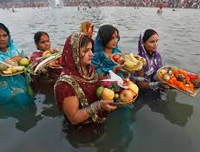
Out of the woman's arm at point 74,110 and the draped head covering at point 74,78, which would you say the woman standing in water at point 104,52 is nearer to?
the draped head covering at point 74,78

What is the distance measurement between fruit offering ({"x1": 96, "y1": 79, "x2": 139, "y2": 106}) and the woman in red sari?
126mm

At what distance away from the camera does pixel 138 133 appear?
4.22m

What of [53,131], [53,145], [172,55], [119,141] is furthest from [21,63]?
[172,55]

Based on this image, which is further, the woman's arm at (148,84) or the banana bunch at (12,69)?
the woman's arm at (148,84)

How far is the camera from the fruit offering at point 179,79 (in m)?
4.29

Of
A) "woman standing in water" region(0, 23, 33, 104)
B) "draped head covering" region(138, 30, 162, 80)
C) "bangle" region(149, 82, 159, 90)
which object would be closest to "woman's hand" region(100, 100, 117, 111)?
"bangle" region(149, 82, 159, 90)

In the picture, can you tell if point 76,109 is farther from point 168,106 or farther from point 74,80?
point 168,106

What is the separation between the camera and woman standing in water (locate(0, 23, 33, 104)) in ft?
15.5

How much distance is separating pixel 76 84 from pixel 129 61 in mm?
1465

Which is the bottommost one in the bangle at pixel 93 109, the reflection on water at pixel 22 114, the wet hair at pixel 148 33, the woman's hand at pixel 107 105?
the reflection on water at pixel 22 114

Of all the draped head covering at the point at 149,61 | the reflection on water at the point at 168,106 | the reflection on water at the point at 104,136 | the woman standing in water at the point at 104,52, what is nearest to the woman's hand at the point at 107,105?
the reflection on water at the point at 104,136

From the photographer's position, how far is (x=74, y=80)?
310 cm

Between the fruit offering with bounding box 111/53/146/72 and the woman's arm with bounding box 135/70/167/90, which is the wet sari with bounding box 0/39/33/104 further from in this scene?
the woman's arm with bounding box 135/70/167/90

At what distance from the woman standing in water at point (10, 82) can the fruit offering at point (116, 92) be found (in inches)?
90.4
